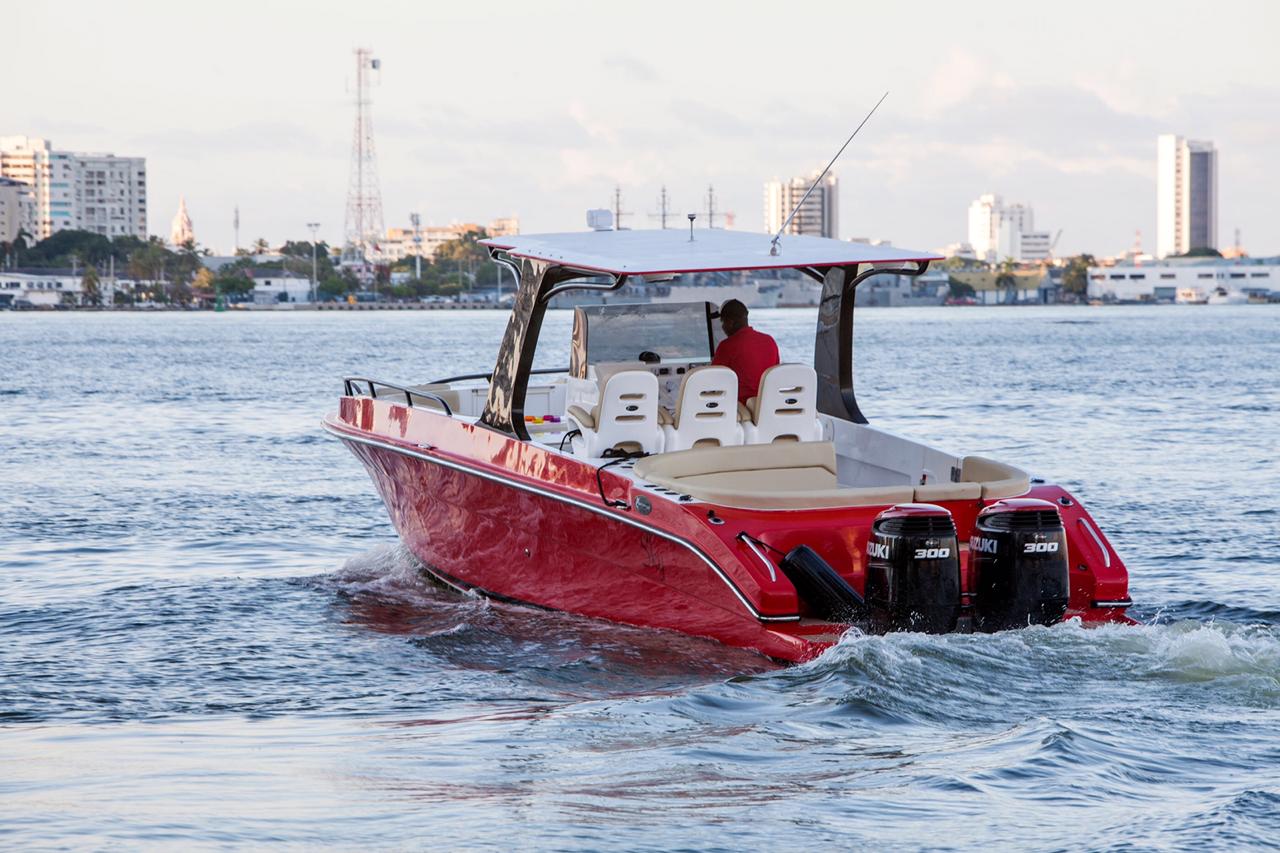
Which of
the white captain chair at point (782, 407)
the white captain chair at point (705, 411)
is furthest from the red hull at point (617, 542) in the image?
the white captain chair at point (782, 407)

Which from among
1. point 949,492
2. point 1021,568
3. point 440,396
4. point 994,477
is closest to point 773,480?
point 949,492

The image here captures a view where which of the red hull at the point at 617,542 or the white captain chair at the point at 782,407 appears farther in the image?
the white captain chair at the point at 782,407

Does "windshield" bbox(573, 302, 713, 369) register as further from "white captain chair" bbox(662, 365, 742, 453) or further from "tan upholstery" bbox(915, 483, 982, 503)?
"tan upholstery" bbox(915, 483, 982, 503)

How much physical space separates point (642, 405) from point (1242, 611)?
462 centimetres

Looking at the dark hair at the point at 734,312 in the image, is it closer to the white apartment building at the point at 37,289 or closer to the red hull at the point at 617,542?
the red hull at the point at 617,542

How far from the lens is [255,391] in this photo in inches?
1534

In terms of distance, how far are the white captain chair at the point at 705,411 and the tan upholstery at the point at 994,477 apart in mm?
1444

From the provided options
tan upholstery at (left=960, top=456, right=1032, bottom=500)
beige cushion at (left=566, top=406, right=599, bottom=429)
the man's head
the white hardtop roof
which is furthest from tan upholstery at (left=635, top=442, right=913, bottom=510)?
the man's head

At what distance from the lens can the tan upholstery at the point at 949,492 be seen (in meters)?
8.91

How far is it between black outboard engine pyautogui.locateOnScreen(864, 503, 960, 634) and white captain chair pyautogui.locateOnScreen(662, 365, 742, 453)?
201 centimetres

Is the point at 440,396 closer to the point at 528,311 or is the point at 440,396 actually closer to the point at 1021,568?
the point at 528,311

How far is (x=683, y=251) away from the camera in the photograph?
399 inches

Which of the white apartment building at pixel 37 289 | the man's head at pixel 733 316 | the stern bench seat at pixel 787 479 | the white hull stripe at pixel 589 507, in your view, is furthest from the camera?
the white apartment building at pixel 37 289

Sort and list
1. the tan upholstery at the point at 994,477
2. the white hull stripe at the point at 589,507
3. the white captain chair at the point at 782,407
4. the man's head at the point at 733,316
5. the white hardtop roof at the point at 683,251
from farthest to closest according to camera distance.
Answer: the man's head at the point at 733,316 → the white captain chair at the point at 782,407 → the white hardtop roof at the point at 683,251 → the tan upholstery at the point at 994,477 → the white hull stripe at the point at 589,507
